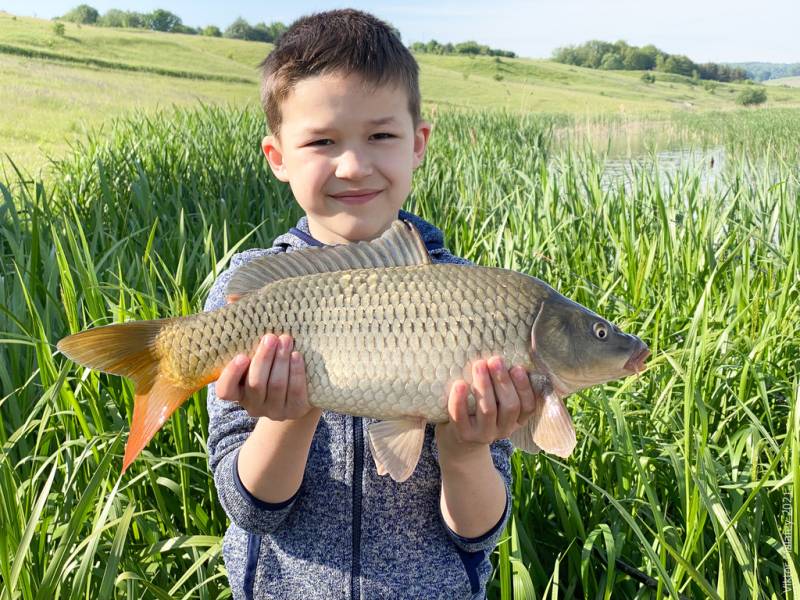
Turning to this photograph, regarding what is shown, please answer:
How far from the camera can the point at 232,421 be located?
4.26 ft

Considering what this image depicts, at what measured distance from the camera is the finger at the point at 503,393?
1.01 metres

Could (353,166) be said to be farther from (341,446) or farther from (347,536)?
(347,536)

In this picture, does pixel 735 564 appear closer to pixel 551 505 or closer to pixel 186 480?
pixel 551 505

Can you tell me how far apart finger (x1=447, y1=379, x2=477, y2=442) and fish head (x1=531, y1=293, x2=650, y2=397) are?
0.39 feet

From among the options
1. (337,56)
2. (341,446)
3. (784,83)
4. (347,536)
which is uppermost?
(337,56)

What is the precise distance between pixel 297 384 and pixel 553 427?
0.37m

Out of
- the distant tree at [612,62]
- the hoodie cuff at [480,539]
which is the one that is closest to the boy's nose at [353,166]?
the hoodie cuff at [480,539]

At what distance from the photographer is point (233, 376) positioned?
107cm

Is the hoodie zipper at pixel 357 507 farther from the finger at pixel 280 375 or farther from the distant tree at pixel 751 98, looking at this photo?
the distant tree at pixel 751 98

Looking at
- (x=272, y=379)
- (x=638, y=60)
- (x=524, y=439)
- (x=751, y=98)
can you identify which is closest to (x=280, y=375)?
(x=272, y=379)

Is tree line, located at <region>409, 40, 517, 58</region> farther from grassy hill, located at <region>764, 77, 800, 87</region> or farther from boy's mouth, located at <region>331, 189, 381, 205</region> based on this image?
boy's mouth, located at <region>331, 189, 381, 205</region>

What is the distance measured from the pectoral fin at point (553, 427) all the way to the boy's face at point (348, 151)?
1.56 ft

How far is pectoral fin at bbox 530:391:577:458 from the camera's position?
1.04m

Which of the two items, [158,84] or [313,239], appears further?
[158,84]
